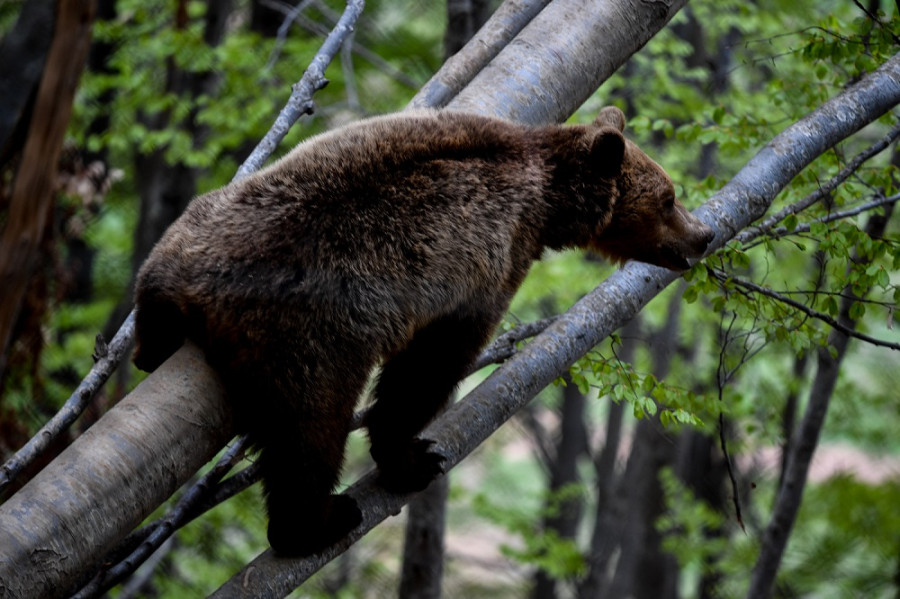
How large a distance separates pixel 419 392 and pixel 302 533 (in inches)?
31.0

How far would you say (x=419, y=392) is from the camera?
3695 mm

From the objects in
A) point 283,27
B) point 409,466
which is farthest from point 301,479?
point 283,27

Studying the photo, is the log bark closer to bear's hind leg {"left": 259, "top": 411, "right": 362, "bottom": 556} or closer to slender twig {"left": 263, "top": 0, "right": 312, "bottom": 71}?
bear's hind leg {"left": 259, "top": 411, "right": 362, "bottom": 556}

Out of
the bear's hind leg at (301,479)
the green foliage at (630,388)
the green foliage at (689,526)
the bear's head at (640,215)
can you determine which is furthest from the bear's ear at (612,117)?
the green foliage at (689,526)

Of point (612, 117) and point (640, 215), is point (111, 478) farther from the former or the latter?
point (612, 117)

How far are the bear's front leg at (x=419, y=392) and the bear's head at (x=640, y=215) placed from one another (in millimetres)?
829

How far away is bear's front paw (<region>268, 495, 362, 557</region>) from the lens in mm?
3168

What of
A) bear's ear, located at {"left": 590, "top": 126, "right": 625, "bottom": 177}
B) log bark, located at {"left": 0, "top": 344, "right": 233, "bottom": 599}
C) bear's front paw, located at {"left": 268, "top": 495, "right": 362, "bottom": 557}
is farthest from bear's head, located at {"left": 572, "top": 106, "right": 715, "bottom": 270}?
log bark, located at {"left": 0, "top": 344, "right": 233, "bottom": 599}

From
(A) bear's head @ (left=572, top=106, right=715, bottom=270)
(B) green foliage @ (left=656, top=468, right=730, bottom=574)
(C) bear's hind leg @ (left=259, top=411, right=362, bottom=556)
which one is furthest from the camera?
(B) green foliage @ (left=656, top=468, right=730, bottom=574)

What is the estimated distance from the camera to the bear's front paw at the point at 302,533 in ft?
10.4

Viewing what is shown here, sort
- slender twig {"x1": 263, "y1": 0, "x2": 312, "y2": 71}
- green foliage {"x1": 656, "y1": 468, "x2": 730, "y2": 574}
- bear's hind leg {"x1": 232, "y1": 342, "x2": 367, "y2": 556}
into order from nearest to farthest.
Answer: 1. bear's hind leg {"x1": 232, "y1": 342, "x2": 367, "y2": 556}
2. slender twig {"x1": 263, "y1": 0, "x2": 312, "y2": 71}
3. green foliage {"x1": 656, "y1": 468, "x2": 730, "y2": 574}

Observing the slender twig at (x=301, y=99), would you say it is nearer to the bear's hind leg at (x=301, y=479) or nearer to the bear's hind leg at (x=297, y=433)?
the bear's hind leg at (x=297, y=433)

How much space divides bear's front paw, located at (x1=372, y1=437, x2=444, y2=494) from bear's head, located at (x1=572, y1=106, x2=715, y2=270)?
4.02 feet

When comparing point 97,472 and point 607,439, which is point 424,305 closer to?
point 97,472
